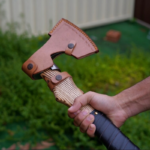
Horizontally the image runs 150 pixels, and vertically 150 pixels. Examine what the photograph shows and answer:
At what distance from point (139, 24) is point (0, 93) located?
13.5 ft

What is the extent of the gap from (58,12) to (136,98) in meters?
3.84

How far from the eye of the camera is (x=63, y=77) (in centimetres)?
177

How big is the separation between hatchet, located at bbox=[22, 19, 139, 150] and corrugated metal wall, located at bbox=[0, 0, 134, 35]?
2.86 m

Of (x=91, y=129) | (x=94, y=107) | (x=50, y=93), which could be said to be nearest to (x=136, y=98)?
(x=94, y=107)

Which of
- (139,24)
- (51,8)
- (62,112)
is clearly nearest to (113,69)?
(62,112)

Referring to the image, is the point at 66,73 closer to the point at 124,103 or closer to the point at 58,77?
the point at 58,77

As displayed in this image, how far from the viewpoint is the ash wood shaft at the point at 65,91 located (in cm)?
174

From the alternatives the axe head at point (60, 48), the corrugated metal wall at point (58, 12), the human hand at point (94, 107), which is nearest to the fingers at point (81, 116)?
the human hand at point (94, 107)

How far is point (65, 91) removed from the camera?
1.75m

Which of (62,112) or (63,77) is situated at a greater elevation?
(63,77)

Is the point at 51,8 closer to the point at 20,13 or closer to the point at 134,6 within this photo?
the point at 20,13

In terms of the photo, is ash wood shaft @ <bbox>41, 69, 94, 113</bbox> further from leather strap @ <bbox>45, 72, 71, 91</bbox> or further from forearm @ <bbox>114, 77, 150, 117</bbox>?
forearm @ <bbox>114, 77, 150, 117</bbox>

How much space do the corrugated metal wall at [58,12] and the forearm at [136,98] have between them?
292cm

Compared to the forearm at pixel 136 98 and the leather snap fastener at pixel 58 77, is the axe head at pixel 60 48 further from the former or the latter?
the forearm at pixel 136 98
